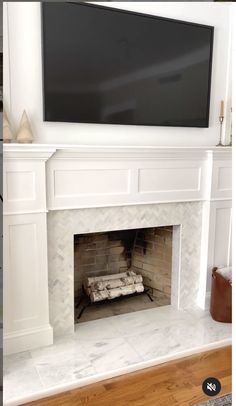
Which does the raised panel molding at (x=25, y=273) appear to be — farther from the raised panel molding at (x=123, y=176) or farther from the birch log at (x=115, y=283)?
the birch log at (x=115, y=283)

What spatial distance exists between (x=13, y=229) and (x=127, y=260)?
1.27 meters

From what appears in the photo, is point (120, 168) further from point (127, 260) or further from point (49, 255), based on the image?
point (127, 260)

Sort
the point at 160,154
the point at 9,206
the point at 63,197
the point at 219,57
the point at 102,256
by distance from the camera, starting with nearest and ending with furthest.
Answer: the point at 9,206 < the point at 63,197 < the point at 160,154 < the point at 219,57 < the point at 102,256

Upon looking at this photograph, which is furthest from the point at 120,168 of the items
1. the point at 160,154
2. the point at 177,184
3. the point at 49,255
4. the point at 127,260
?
the point at 127,260

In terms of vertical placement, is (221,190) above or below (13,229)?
above

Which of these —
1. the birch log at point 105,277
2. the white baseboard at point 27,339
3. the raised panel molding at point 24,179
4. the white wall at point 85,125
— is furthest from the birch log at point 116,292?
the white wall at point 85,125

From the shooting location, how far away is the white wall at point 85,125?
2.05 metres

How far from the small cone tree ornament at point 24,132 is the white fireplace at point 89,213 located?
0.30 feet

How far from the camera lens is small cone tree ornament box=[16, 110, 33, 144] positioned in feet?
6.75

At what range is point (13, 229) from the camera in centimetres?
210

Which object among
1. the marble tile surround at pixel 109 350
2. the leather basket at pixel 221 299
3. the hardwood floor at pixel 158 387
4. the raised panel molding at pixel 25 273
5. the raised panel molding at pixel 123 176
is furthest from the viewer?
the leather basket at pixel 221 299

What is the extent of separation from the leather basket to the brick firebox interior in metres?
0.41

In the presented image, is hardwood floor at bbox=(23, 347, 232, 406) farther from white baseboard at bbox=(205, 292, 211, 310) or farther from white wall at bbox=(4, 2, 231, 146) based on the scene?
white wall at bbox=(4, 2, 231, 146)

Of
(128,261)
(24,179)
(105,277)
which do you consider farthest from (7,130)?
(128,261)
